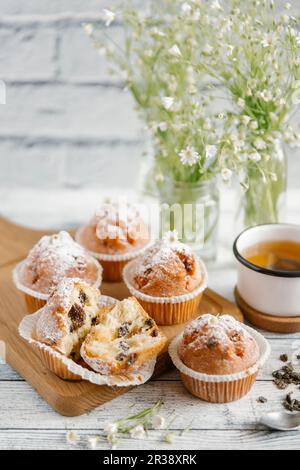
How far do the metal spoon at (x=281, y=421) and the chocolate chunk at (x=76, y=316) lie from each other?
2.54ft

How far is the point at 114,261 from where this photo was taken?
3.30 metres

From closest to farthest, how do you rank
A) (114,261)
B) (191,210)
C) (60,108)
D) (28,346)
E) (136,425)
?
1. (136,425)
2. (28,346)
3. (114,261)
4. (191,210)
5. (60,108)

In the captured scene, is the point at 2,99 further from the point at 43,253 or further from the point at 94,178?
the point at 43,253

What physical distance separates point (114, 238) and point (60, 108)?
1.35m

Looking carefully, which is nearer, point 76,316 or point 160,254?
point 76,316

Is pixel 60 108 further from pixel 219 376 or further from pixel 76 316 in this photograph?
pixel 219 376

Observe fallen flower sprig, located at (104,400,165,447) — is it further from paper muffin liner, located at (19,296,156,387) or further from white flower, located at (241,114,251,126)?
white flower, located at (241,114,251,126)

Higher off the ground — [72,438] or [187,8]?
[187,8]

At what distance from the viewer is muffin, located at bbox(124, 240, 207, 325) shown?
9.70ft

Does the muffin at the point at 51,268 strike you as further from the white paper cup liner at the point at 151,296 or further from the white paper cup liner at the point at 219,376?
the white paper cup liner at the point at 219,376

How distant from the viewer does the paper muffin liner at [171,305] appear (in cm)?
296

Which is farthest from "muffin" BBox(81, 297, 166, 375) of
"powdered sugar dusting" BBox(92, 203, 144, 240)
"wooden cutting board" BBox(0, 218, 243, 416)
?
"powdered sugar dusting" BBox(92, 203, 144, 240)

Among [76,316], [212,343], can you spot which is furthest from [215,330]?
[76,316]
